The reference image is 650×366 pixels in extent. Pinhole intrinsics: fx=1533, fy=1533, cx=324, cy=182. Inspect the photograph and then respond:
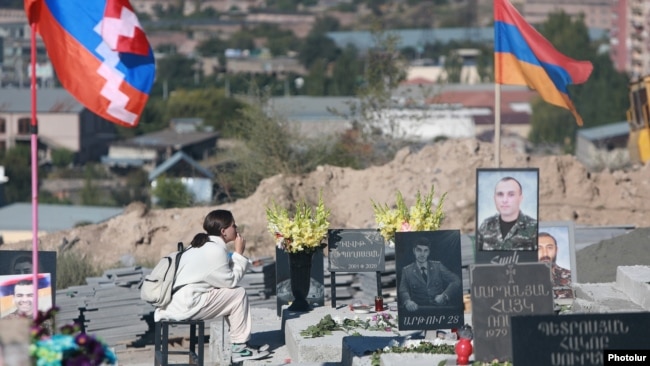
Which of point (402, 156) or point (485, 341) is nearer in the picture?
point (485, 341)

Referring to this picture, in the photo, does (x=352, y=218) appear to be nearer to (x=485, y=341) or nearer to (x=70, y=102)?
(x=485, y=341)

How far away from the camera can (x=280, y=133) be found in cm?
3070

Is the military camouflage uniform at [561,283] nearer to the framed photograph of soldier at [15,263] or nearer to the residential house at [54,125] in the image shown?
the framed photograph of soldier at [15,263]

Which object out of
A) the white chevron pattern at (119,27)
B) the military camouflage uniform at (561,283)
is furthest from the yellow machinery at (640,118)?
the white chevron pattern at (119,27)

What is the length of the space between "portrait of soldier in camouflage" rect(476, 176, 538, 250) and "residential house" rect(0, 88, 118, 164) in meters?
80.5

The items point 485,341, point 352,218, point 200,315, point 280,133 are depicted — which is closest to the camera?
point 485,341

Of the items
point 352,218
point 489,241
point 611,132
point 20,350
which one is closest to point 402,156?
point 352,218

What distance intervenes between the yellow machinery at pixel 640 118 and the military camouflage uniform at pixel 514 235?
15639 mm

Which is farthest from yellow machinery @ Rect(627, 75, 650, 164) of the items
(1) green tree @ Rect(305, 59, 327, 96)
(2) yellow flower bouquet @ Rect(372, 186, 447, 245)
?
(1) green tree @ Rect(305, 59, 327, 96)

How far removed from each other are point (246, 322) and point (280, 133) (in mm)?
17799

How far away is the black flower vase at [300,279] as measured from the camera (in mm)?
14883

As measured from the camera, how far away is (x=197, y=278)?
12508 millimetres

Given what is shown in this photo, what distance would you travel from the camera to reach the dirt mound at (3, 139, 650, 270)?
23.8 metres

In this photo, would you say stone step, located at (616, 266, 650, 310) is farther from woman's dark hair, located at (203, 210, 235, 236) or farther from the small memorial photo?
the small memorial photo
